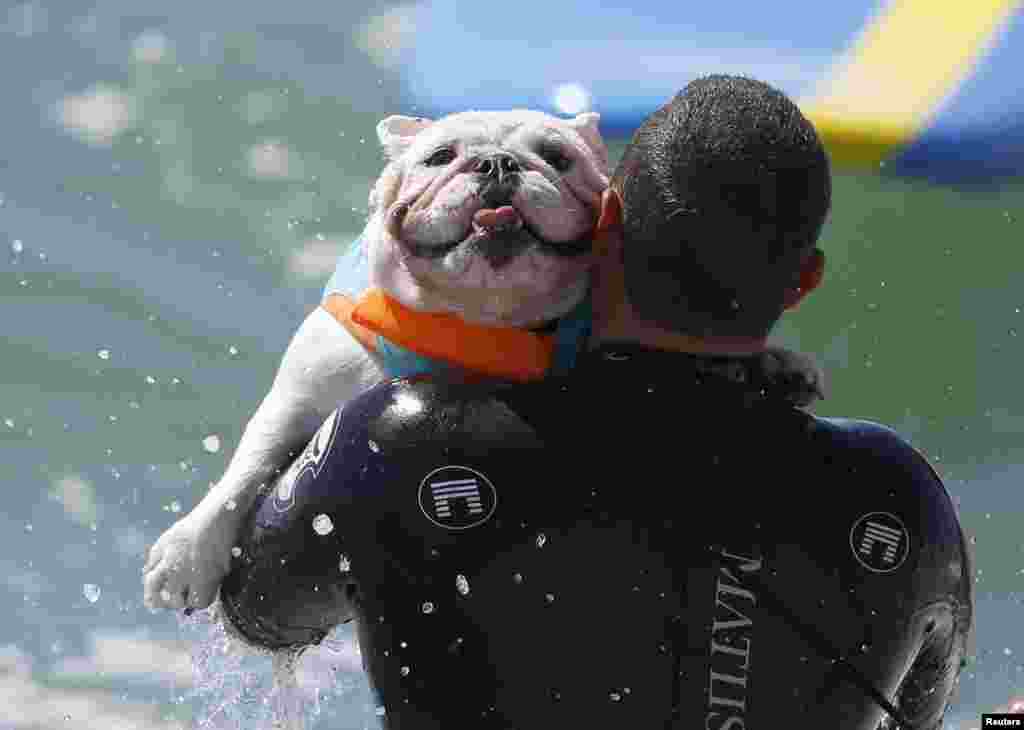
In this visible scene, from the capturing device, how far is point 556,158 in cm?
265

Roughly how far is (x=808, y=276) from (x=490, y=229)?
55cm

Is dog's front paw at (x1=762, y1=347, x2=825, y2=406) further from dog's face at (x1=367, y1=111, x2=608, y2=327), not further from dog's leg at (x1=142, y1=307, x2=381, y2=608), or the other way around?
dog's leg at (x1=142, y1=307, x2=381, y2=608)

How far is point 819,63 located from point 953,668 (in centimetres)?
367

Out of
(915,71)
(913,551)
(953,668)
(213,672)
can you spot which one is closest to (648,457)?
(913,551)

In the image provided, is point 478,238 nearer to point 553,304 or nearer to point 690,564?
point 553,304

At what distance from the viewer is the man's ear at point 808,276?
2.42 meters


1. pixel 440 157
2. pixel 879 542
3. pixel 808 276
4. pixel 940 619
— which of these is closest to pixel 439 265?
pixel 440 157

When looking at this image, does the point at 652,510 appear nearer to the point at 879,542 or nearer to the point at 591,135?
the point at 879,542

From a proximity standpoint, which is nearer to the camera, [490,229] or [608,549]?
[608,549]

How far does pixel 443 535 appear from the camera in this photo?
7.61 feet

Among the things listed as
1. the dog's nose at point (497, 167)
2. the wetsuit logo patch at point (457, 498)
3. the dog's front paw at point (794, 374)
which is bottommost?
the wetsuit logo patch at point (457, 498)

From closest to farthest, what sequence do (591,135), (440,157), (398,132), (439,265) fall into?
1. (439,265)
2. (440,157)
3. (591,135)
4. (398,132)

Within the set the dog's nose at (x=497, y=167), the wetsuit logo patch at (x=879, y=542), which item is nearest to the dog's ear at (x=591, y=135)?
the dog's nose at (x=497, y=167)

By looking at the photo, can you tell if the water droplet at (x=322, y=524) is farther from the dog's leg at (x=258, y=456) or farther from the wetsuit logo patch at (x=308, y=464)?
the dog's leg at (x=258, y=456)
